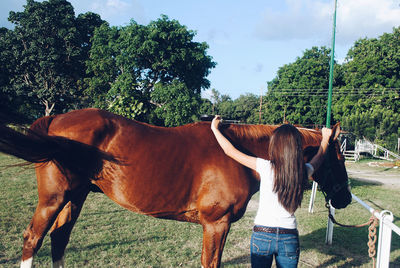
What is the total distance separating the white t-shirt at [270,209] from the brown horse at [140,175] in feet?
1.79

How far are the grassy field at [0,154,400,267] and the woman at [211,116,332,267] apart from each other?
86.6 inches

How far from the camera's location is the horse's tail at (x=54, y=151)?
2.53m

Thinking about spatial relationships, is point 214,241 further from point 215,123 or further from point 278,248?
point 215,123

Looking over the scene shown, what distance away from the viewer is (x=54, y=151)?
8.75 feet

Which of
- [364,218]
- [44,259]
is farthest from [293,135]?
[364,218]

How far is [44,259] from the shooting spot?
3939 millimetres

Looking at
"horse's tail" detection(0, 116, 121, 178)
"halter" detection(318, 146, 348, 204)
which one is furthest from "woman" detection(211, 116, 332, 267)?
"horse's tail" detection(0, 116, 121, 178)

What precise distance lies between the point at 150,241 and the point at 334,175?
3.35 meters

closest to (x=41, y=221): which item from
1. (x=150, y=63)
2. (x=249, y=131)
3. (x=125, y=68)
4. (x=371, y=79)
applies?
(x=249, y=131)

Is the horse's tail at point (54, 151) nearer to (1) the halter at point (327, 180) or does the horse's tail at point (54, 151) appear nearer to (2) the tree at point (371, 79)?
(1) the halter at point (327, 180)

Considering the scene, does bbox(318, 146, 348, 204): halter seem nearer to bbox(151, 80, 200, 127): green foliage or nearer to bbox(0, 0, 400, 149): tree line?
bbox(0, 0, 400, 149): tree line

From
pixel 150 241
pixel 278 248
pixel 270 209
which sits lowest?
pixel 150 241

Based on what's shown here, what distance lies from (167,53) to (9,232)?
23.0 meters

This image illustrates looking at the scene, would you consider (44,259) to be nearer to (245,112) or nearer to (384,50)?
(384,50)
